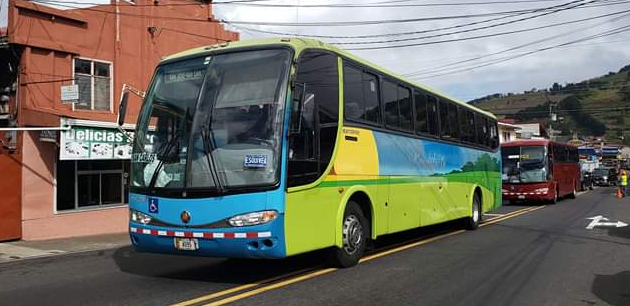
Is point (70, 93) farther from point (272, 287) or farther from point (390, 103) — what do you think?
point (272, 287)

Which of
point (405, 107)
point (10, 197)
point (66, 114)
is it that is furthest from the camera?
point (66, 114)

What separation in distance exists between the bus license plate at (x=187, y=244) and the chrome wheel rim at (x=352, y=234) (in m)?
2.34

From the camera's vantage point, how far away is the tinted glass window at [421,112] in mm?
11287

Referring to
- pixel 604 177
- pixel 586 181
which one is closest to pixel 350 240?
pixel 586 181

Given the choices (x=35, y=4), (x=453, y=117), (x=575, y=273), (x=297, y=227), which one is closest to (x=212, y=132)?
(x=297, y=227)

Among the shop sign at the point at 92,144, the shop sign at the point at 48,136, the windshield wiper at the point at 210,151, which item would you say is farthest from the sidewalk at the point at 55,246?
the windshield wiper at the point at 210,151

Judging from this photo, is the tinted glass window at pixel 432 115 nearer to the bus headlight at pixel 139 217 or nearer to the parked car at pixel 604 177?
the bus headlight at pixel 139 217

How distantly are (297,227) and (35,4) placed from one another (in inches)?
445

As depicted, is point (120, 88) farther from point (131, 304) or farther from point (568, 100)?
point (568, 100)

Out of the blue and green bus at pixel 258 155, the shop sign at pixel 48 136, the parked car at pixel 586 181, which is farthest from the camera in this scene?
the parked car at pixel 586 181

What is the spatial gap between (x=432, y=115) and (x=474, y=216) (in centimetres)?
399

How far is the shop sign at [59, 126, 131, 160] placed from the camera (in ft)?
45.4

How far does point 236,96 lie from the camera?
23.1 feet

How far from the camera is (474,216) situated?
14.8 meters
